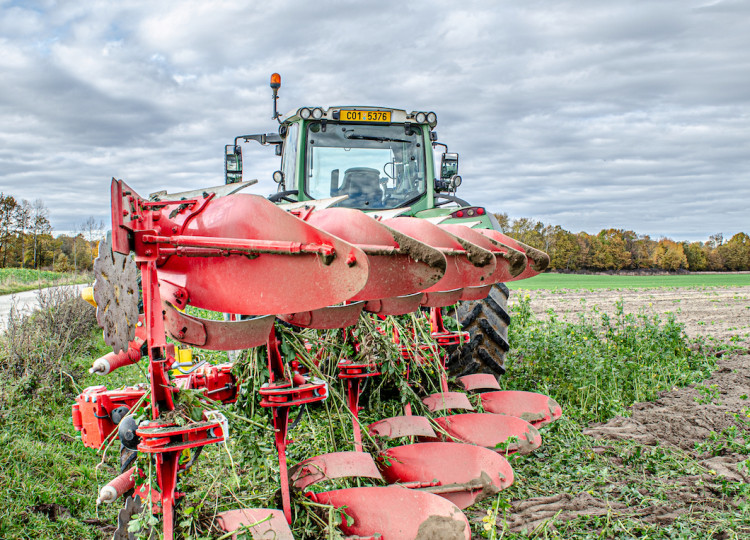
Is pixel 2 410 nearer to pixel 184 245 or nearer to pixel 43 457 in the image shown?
pixel 43 457

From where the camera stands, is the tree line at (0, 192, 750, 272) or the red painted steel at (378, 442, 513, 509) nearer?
the red painted steel at (378, 442, 513, 509)

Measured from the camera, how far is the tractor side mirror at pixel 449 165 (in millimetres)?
6172

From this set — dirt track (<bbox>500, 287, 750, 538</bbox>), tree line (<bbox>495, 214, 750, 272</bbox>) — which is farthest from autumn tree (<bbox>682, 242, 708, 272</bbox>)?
dirt track (<bbox>500, 287, 750, 538</bbox>)

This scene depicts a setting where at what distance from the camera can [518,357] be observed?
6.29 metres

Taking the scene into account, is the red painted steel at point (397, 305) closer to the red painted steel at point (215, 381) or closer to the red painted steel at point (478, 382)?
the red painted steel at point (215, 381)

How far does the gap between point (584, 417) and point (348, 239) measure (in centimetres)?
371

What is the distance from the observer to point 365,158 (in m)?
5.52

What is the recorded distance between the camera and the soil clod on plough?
5.94 ft

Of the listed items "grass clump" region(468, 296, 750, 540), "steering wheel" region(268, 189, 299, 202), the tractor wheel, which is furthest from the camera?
"steering wheel" region(268, 189, 299, 202)

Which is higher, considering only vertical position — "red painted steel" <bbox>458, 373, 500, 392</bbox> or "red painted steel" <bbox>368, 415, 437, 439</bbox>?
"red painted steel" <bbox>458, 373, 500, 392</bbox>

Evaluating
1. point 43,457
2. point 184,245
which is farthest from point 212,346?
point 43,457

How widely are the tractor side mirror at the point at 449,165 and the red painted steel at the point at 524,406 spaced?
271 cm

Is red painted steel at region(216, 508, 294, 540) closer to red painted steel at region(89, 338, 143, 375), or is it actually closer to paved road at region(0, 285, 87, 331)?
red painted steel at region(89, 338, 143, 375)

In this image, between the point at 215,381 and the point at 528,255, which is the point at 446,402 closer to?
the point at 528,255
